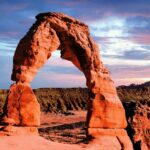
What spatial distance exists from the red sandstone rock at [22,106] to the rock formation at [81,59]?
1.77 ft

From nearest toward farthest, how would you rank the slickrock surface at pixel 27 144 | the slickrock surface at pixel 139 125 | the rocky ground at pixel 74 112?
1. the slickrock surface at pixel 27 144
2. the slickrock surface at pixel 139 125
3. the rocky ground at pixel 74 112

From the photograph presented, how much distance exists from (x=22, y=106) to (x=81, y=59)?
169 inches

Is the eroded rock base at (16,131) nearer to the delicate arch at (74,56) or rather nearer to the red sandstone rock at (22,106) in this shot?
the red sandstone rock at (22,106)

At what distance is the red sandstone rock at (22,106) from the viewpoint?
19.1 m

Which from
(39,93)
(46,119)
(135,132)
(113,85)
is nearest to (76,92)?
(39,93)

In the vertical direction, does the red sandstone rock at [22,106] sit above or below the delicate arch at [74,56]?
below

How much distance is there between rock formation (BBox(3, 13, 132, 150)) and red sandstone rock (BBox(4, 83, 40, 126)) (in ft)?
1.77

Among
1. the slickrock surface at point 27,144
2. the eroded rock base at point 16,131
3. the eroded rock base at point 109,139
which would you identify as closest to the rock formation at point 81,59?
the eroded rock base at point 109,139

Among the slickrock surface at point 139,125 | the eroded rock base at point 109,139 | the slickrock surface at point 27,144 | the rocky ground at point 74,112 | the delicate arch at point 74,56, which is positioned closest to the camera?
the slickrock surface at point 27,144

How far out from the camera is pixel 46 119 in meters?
56.5

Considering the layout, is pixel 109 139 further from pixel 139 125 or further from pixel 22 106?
pixel 139 125

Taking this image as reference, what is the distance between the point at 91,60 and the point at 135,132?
25.8 ft

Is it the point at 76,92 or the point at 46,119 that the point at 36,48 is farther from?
the point at 76,92

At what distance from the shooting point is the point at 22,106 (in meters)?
19.3
